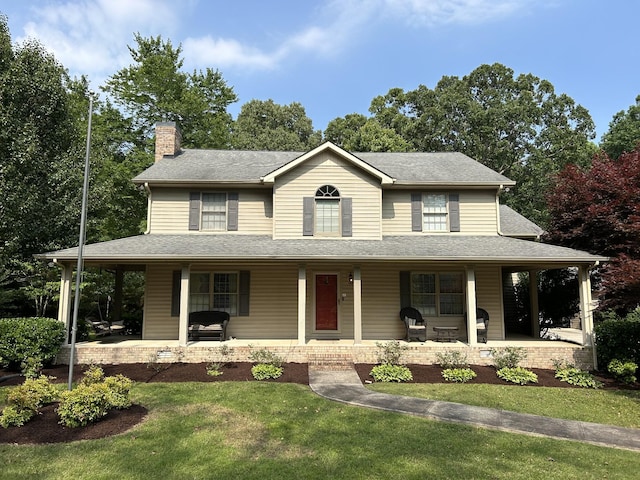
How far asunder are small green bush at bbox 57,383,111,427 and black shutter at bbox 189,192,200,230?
7859mm

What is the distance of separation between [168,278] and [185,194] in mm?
2998

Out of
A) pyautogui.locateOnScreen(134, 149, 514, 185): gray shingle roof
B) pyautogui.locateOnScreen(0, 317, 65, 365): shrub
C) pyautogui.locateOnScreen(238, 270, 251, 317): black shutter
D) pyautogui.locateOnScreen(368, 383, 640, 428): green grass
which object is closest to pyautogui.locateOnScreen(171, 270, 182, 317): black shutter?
pyautogui.locateOnScreen(238, 270, 251, 317): black shutter

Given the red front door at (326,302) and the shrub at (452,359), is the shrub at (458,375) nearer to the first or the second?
the shrub at (452,359)

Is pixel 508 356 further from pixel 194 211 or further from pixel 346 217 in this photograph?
pixel 194 211

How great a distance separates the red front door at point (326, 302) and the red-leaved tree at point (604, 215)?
777cm

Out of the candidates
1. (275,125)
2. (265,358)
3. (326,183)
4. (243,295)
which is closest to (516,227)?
(326,183)

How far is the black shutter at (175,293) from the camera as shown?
43.8ft

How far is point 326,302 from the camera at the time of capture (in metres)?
13.8

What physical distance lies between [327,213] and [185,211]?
503 cm

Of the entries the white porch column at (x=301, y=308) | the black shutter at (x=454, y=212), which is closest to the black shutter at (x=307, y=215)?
the white porch column at (x=301, y=308)

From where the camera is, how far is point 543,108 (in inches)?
1480

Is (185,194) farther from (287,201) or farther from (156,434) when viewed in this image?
(156,434)

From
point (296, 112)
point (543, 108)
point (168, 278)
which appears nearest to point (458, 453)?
point (168, 278)

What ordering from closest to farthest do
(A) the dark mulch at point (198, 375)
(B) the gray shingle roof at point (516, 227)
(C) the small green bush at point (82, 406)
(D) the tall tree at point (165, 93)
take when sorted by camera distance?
(C) the small green bush at point (82, 406), (A) the dark mulch at point (198, 375), (B) the gray shingle roof at point (516, 227), (D) the tall tree at point (165, 93)
